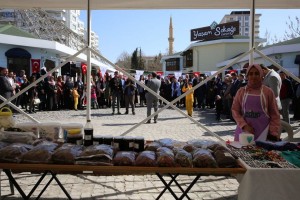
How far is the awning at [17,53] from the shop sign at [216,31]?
3048 centimetres

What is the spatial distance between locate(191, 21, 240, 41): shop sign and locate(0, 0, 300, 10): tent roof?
43.0 metres

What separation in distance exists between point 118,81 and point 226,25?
34089mm

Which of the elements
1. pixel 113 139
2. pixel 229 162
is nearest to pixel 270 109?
pixel 229 162

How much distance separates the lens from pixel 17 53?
23.1 metres

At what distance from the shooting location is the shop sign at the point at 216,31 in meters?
46.8

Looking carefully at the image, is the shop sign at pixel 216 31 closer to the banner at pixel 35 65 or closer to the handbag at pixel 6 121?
the banner at pixel 35 65

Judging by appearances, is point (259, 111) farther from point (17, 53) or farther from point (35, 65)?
point (17, 53)

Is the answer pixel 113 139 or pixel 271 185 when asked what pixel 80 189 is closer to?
pixel 113 139

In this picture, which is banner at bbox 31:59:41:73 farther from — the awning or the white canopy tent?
the white canopy tent

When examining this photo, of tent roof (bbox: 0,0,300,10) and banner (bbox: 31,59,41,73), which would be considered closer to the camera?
tent roof (bbox: 0,0,300,10)

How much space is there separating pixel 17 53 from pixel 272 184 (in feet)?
75.4

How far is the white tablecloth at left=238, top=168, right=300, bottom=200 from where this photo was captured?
2.70 metres

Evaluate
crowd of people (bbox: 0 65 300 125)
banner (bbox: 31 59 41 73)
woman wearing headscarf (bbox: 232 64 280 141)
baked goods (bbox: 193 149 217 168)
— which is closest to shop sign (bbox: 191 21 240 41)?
crowd of people (bbox: 0 65 300 125)

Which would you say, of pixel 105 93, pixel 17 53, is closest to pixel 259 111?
pixel 105 93
